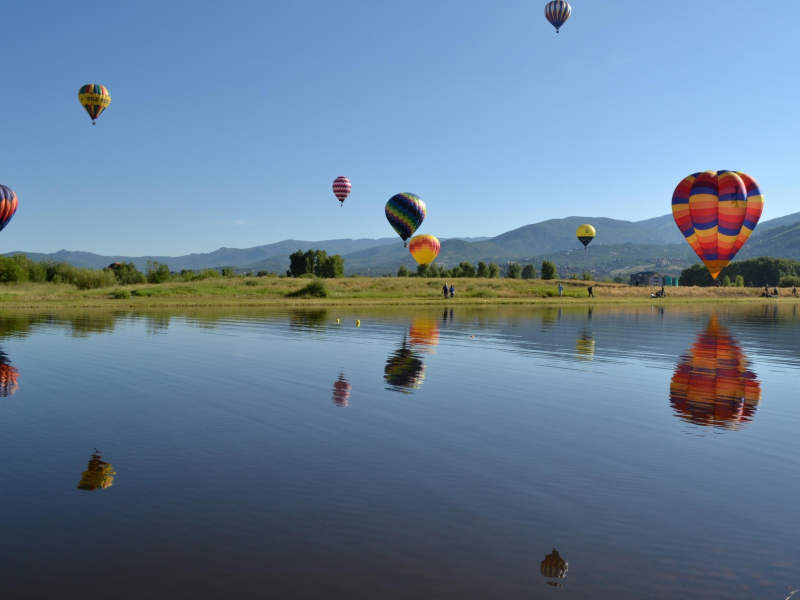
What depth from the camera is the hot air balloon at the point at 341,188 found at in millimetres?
106406

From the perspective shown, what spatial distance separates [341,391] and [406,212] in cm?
7801

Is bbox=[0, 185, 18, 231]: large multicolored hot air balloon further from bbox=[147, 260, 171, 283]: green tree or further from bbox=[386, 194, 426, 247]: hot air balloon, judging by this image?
bbox=[386, 194, 426, 247]: hot air balloon

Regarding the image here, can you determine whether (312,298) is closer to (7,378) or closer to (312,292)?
(312,292)

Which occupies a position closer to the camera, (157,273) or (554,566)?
(554,566)

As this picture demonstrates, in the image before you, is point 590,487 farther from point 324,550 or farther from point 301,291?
point 301,291

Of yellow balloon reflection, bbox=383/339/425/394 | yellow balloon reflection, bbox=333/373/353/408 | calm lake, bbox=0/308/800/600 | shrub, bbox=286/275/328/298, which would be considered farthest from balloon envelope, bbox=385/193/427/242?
yellow balloon reflection, bbox=333/373/353/408

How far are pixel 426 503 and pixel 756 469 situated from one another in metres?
6.36

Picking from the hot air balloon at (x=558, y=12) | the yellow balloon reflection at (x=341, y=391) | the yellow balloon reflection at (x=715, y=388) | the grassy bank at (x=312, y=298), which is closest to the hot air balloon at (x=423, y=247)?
the grassy bank at (x=312, y=298)

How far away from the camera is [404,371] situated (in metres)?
23.2

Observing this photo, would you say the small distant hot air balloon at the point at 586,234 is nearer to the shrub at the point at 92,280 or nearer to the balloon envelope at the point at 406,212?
the balloon envelope at the point at 406,212

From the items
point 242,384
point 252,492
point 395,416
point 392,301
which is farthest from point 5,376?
point 392,301

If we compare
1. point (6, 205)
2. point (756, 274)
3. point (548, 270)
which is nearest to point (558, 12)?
point (6, 205)

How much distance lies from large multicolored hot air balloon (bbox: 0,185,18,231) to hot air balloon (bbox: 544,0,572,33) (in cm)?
6585

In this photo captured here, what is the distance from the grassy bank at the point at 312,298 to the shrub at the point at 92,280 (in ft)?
21.2
